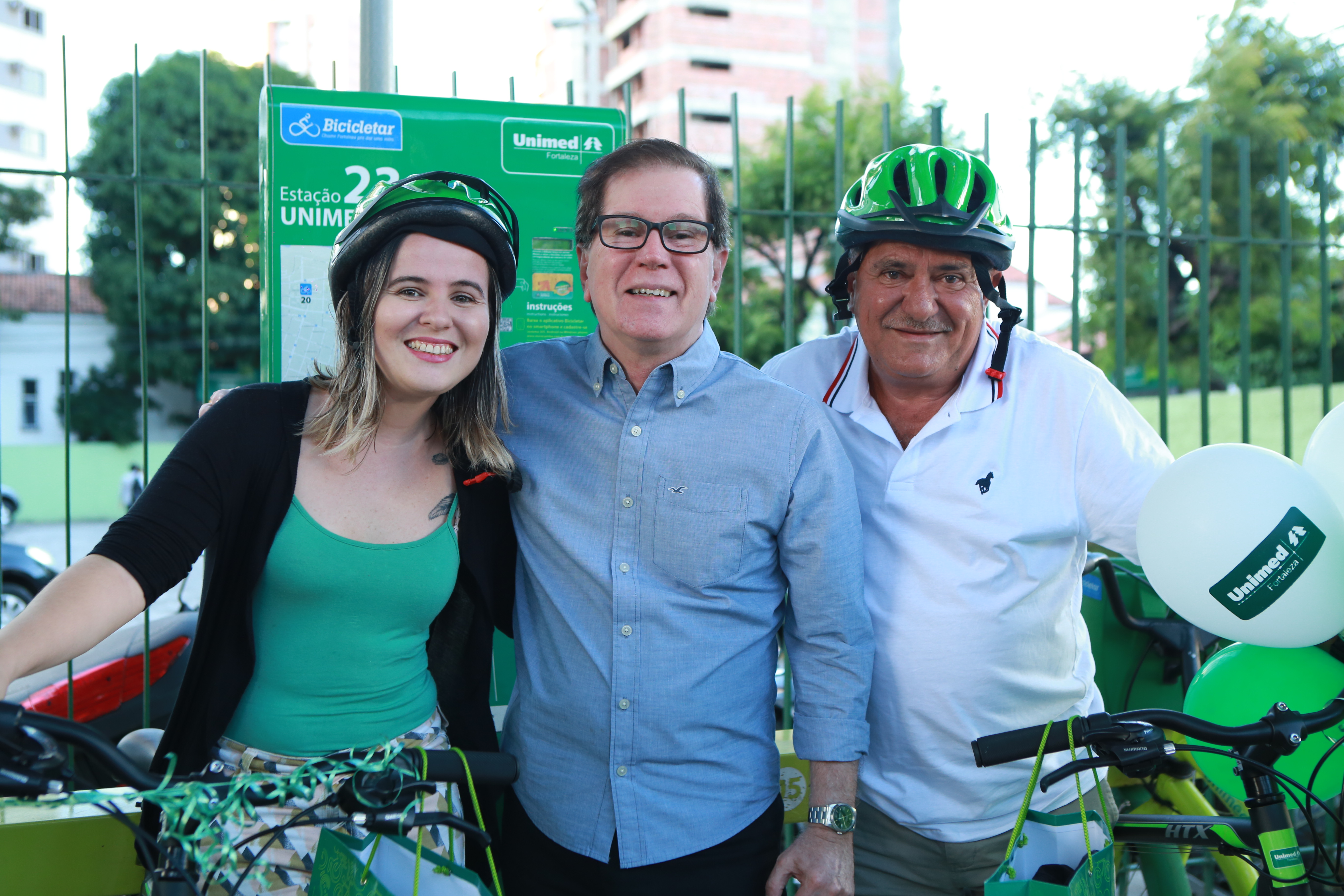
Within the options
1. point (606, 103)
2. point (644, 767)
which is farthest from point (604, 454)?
point (606, 103)

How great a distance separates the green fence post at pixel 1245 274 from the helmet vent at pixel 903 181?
3.56 metres

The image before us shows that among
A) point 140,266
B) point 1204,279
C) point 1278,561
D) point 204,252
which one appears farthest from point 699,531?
point 1204,279

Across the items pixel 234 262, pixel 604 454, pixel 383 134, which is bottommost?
pixel 604 454

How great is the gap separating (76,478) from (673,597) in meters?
29.8

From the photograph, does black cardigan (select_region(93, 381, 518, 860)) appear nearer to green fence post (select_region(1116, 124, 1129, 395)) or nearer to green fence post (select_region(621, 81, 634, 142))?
green fence post (select_region(621, 81, 634, 142))

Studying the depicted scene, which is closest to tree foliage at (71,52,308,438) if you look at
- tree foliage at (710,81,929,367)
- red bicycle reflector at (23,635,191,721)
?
tree foliage at (710,81,929,367)

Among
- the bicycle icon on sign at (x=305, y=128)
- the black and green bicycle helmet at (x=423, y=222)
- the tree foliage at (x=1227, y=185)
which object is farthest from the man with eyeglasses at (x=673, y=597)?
the tree foliage at (x=1227, y=185)

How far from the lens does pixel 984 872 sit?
7.29 ft

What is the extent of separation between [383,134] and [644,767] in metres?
1.80

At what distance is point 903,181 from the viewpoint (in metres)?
2.35

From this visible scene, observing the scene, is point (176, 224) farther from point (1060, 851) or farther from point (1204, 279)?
point (1060, 851)

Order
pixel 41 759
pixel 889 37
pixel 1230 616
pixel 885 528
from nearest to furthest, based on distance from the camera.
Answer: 1. pixel 41 759
2. pixel 1230 616
3. pixel 885 528
4. pixel 889 37

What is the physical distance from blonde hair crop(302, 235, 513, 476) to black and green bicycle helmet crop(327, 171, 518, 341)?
0.02m

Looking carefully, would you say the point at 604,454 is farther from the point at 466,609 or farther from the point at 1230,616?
the point at 1230,616
